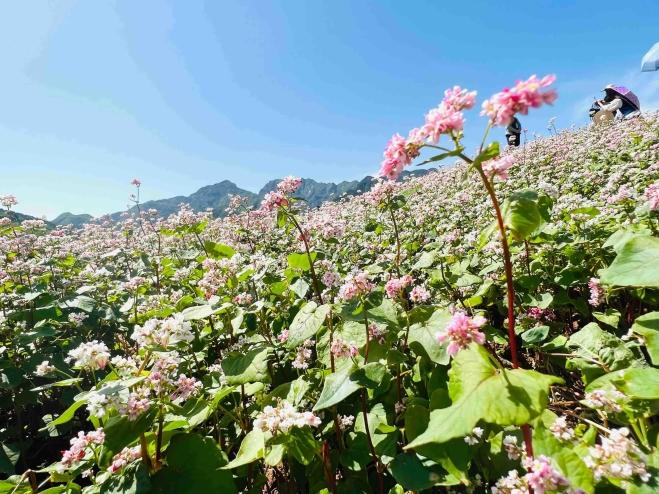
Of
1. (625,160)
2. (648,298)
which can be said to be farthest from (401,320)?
(625,160)

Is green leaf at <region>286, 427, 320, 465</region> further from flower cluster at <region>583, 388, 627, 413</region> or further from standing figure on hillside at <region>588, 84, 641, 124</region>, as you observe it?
standing figure on hillside at <region>588, 84, 641, 124</region>

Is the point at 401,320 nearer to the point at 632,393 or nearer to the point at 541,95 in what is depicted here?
the point at 632,393

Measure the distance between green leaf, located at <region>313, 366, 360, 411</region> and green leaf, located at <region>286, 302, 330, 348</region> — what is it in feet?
1.15

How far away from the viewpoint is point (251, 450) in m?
2.04

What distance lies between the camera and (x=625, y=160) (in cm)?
923

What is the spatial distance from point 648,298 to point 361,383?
9.31ft

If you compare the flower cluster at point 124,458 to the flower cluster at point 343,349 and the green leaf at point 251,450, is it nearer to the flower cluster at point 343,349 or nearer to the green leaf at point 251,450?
the green leaf at point 251,450

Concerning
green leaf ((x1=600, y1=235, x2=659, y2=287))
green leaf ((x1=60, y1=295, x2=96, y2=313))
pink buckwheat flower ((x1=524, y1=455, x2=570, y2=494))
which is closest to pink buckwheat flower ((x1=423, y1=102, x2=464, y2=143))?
green leaf ((x1=600, y1=235, x2=659, y2=287))

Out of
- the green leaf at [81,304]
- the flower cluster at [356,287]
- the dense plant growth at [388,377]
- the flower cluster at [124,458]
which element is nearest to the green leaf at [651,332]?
the dense plant growth at [388,377]

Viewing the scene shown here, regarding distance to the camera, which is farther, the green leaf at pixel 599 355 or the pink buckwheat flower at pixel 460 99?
the green leaf at pixel 599 355

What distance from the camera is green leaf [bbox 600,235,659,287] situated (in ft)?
5.68

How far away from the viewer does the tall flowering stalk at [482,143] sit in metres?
1.38

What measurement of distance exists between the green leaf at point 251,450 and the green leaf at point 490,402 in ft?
3.66

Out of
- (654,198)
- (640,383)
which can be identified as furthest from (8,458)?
(654,198)
